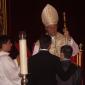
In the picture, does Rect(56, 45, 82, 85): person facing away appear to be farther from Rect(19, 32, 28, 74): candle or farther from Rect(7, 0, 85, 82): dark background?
Rect(7, 0, 85, 82): dark background

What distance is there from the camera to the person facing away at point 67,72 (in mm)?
4750

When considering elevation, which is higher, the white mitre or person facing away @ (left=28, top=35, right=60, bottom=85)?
the white mitre

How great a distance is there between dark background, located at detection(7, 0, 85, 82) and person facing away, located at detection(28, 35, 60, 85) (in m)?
2.82

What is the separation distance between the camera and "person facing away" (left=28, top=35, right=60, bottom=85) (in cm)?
470

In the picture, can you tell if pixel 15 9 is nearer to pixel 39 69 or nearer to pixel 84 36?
pixel 84 36

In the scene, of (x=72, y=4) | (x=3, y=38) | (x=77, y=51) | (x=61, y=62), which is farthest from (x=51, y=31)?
(x=72, y=4)

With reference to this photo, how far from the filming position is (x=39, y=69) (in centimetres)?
470

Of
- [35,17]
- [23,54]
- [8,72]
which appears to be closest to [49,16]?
[35,17]

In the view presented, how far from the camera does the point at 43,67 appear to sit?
15.4ft

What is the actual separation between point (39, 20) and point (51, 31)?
1.75 m

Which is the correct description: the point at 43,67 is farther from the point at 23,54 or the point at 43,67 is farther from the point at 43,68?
the point at 23,54

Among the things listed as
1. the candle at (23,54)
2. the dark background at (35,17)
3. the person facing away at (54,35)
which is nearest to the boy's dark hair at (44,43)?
the candle at (23,54)

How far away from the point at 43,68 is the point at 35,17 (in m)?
3.37

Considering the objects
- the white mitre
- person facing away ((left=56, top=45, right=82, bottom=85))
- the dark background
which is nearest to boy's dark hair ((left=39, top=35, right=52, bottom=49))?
person facing away ((left=56, top=45, right=82, bottom=85))
